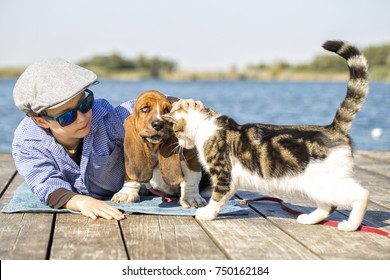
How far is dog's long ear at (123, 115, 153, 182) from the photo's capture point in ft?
12.1

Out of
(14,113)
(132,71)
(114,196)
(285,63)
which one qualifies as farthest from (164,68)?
(114,196)

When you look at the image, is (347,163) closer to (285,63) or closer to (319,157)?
(319,157)

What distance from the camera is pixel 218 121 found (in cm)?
352

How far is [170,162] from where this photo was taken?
12.2ft

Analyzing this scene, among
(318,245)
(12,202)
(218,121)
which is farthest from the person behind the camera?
(12,202)

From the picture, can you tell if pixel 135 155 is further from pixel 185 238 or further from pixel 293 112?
pixel 293 112

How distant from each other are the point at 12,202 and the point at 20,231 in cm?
69

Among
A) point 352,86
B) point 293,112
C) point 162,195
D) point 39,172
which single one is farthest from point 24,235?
point 293,112

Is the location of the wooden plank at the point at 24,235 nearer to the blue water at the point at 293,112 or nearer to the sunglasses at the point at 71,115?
the sunglasses at the point at 71,115

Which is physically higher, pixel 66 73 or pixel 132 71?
pixel 66 73

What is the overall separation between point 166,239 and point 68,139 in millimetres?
1288

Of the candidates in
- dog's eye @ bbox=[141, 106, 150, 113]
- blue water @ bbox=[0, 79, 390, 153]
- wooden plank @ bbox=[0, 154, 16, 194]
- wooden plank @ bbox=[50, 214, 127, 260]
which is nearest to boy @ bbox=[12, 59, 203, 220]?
wooden plank @ bbox=[50, 214, 127, 260]

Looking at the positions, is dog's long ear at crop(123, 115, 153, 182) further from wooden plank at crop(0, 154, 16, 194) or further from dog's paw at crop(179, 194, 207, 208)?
wooden plank at crop(0, 154, 16, 194)

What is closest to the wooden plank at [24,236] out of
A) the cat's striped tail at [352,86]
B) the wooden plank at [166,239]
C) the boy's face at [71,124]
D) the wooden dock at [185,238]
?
the wooden dock at [185,238]
